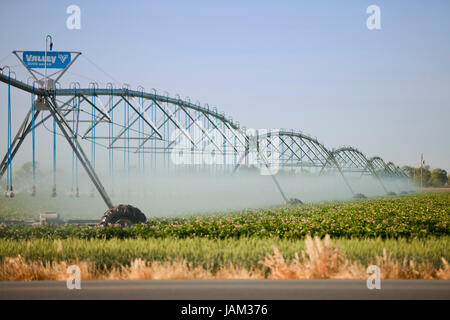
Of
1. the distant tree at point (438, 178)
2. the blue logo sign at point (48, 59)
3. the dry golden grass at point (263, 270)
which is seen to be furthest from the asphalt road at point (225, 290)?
the distant tree at point (438, 178)

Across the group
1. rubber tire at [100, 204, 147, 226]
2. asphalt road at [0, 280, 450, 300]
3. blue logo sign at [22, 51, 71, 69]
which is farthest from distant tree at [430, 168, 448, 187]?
asphalt road at [0, 280, 450, 300]

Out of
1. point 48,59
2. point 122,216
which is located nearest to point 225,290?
point 122,216

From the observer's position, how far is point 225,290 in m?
8.43

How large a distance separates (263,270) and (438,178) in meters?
196

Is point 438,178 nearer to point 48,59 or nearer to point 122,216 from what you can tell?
point 122,216

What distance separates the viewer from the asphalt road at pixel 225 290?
8188 millimetres

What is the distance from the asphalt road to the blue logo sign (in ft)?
63.7

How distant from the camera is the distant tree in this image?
183m

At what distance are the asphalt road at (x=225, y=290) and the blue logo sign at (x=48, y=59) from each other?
19.4m

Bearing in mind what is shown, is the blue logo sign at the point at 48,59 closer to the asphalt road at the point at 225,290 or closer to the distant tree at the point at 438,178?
the asphalt road at the point at 225,290

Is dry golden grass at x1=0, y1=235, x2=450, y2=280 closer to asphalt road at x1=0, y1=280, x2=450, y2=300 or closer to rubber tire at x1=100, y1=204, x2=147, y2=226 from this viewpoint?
asphalt road at x1=0, y1=280, x2=450, y2=300

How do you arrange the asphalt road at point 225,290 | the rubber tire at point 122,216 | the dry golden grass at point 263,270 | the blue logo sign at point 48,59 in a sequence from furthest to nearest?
1. the blue logo sign at point 48,59
2. the rubber tire at point 122,216
3. the dry golden grass at point 263,270
4. the asphalt road at point 225,290

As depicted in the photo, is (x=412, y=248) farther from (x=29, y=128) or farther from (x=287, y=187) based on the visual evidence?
(x=287, y=187)

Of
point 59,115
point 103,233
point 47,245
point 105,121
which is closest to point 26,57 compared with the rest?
point 59,115
